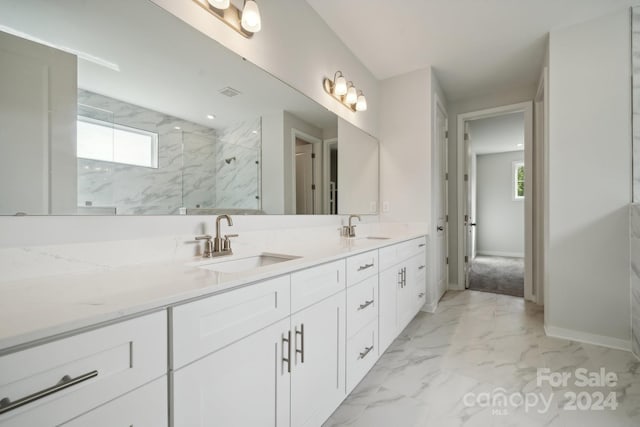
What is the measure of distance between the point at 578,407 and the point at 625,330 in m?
1.10

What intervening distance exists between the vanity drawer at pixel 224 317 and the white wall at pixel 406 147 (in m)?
2.20

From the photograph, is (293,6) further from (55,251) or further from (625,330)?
(625,330)

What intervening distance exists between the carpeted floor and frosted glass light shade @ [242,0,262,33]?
12.6 feet

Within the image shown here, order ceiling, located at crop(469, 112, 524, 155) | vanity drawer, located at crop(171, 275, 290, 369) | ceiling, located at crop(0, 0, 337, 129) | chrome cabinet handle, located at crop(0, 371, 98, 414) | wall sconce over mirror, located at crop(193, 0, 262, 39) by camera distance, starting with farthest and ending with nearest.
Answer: ceiling, located at crop(469, 112, 524, 155)
wall sconce over mirror, located at crop(193, 0, 262, 39)
ceiling, located at crop(0, 0, 337, 129)
vanity drawer, located at crop(171, 275, 290, 369)
chrome cabinet handle, located at crop(0, 371, 98, 414)

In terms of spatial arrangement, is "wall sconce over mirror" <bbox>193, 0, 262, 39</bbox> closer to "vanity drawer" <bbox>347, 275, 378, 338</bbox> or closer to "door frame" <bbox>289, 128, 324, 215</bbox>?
"door frame" <bbox>289, 128, 324, 215</bbox>

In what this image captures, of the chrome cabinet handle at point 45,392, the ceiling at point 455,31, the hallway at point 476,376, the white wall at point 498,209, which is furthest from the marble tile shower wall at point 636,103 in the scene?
the white wall at point 498,209

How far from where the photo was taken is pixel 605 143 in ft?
6.79

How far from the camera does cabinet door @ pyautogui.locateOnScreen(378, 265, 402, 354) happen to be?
176 cm

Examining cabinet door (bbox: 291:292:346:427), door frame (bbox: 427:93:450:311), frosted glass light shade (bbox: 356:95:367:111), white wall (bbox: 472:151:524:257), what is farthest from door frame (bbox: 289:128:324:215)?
white wall (bbox: 472:151:524:257)

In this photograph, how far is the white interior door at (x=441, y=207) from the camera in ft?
10.1

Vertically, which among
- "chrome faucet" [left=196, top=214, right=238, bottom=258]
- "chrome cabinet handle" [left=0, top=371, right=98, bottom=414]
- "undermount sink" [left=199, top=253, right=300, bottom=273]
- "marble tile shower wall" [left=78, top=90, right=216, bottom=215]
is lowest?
"chrome cabinet handle" [left=0, top=371, right=98, bottom=414]

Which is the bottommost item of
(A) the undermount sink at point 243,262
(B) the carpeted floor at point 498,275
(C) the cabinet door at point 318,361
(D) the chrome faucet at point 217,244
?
(B) the carpeted floor at point 498,275

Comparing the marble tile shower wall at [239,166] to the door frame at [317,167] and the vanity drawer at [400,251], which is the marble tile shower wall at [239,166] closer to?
the door frame at [317,167]

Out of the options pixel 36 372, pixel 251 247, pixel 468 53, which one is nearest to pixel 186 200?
pixel 251 247
